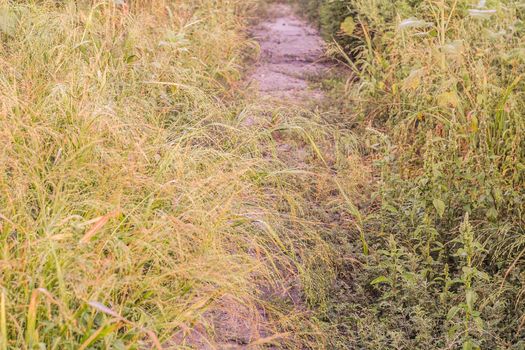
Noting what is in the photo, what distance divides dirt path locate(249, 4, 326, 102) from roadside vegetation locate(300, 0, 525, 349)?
1.40 m

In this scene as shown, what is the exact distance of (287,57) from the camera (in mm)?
7188

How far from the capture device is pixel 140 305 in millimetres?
2686

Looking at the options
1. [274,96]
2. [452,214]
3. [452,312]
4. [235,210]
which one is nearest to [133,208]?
[235,210]

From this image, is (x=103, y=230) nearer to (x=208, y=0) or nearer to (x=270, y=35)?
(x=208, y=0)

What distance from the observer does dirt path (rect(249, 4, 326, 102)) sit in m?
6.05

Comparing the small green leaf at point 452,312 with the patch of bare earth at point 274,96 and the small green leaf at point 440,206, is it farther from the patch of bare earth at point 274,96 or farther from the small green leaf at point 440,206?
the patch of bare earth at point 274,96

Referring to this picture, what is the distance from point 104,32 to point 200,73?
2.68 feet

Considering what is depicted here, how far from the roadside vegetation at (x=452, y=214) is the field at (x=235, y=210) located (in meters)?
0.02

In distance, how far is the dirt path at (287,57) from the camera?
6.05 m

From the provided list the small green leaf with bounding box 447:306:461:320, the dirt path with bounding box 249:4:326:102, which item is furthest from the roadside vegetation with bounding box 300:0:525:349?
the dirt path with bounding box 249:4:326:102

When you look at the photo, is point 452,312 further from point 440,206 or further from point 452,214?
point 452,214

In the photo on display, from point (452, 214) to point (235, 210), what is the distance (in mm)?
1092

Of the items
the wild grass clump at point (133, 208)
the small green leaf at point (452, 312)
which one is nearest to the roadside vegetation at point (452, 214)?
the small green leaf at point (452, 312)

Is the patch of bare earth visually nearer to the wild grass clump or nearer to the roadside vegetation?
the wild grass clump
